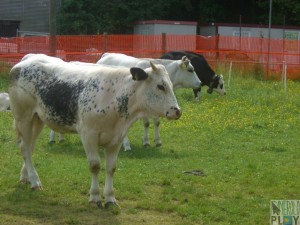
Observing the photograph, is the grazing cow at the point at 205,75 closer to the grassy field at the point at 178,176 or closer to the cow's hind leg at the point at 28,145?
the grassy field at the point at 178,176

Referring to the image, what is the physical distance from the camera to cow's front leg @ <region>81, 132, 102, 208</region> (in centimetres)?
920

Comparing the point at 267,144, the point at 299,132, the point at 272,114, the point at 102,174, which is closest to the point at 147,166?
the point at 102,174

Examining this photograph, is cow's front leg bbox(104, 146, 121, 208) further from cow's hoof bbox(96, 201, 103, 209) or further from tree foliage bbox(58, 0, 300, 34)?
tree foliage bbox(58, 0, 300, 34)

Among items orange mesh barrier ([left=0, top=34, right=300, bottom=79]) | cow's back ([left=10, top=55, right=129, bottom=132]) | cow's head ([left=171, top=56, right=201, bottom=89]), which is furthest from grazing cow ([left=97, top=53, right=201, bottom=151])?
orange mesh barrier ([left=0, top=34, right=300, bottom=79])

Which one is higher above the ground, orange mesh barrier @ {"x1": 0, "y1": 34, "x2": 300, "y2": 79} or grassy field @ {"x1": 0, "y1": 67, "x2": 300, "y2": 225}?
orange mesh barrier @ {"x1": 0, "y1": 34, "x2": 300, "y2": 79}

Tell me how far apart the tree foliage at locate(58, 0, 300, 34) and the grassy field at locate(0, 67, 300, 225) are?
3161 cm

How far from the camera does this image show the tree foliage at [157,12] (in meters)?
49.9

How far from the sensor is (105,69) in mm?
9680

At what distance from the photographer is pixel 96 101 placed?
30.4 feet

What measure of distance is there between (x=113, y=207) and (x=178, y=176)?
2.31 meters

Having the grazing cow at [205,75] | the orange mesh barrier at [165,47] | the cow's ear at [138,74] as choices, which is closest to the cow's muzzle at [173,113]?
the cow's ear at [138,74]

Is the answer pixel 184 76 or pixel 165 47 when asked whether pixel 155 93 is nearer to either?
pixel 184 76

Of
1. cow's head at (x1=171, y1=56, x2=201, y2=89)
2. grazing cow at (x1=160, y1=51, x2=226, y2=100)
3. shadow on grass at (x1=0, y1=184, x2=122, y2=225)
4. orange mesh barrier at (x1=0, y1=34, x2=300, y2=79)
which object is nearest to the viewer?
shadow on grass at (x1=0, y1=184, x2=122, y2=225)

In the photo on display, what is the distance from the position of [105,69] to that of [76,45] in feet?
84.3
